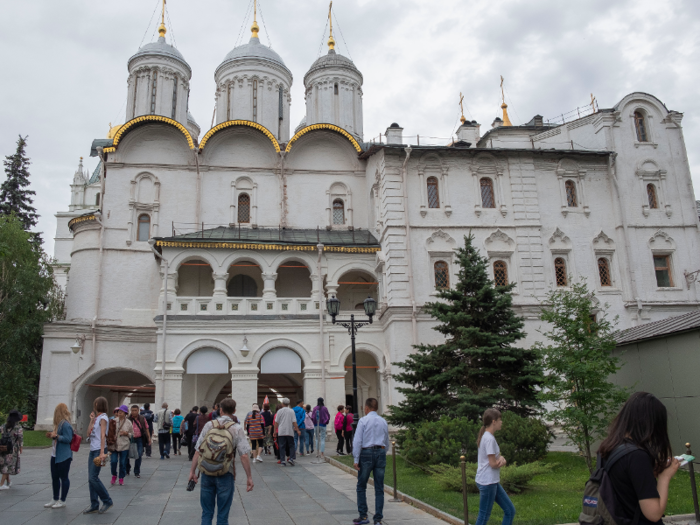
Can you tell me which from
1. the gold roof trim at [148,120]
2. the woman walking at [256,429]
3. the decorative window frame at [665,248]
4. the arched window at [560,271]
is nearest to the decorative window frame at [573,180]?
the arched window at [560,271]

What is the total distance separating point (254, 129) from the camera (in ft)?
95.7

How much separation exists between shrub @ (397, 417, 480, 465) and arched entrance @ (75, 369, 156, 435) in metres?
18.0

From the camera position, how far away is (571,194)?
27.1 m

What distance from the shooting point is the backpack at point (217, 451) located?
6402 millimetres

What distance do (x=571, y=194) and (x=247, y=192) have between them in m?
14.6

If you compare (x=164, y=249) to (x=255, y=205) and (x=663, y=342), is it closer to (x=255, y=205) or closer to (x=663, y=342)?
(x=255, y=205)

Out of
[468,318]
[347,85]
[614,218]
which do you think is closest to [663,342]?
[468,318]

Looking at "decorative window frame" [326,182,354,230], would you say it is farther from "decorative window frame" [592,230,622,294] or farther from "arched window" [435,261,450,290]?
"decorative window frame" [592,230,622,294]

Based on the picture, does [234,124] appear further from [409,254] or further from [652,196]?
[652,196]

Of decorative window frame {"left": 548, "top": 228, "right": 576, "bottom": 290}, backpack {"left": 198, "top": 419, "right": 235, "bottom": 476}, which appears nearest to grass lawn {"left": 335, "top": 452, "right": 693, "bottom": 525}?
backpack {"left": 198, "top": 419, "right": 235, "bottom": 476}

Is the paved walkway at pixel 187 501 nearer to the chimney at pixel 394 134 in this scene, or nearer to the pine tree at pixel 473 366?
the pine tree at pixel 473 366

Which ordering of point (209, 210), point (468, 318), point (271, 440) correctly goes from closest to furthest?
point (468, 318)
point (271, 440)
point (209, 210)

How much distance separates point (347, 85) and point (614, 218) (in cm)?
1677

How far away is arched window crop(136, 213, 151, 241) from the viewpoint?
2847 centimetres
